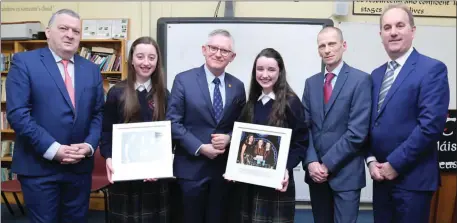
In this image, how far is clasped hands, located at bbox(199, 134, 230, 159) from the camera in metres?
2.16

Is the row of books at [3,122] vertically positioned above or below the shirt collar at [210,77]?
below

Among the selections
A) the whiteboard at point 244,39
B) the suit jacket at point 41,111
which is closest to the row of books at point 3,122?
the whiteboard at point 244,39

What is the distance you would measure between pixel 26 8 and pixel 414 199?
5016mm

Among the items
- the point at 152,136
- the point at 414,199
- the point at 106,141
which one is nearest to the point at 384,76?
the point at 414,199

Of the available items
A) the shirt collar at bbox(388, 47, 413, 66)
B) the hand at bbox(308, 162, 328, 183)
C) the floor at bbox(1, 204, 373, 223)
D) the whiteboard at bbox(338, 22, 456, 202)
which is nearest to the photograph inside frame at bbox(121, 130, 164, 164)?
the hand at bbox(308, 162, 328, 183)

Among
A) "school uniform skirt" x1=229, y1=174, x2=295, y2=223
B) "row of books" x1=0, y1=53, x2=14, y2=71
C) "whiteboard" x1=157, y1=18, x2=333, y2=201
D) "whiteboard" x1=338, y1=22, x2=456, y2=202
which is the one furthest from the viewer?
"row of books" x1=0, y1=53, x2=14, y2=71

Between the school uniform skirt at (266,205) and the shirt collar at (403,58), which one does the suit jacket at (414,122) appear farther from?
the school uniform skirt at (266,205)

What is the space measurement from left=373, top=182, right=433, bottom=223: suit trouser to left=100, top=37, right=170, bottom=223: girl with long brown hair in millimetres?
1316

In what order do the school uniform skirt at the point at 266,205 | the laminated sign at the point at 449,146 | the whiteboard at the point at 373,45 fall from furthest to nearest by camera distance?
1. the whiteboard at the point at 373,45
2. the laminated sign at the point at 449,146
3. the school uniform skirt at the point at 266,205

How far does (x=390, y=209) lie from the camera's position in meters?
2.14

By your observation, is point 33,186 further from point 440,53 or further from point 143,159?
point 440,53

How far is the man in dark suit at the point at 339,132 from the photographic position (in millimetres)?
2109

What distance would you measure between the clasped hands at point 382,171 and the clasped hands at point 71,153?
171 cm

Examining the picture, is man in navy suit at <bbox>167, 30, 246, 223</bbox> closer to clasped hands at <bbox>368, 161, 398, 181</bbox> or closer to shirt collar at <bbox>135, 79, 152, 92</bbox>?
shirt collar at <bbox>135, 79, 152, 92</bbox>
